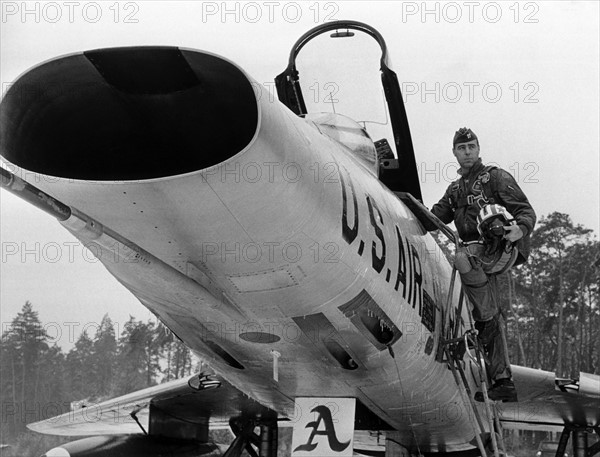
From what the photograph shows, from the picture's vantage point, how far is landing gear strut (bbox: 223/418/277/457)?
8.19 m

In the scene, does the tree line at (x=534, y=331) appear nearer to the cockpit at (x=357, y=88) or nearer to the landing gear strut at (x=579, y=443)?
the landing gear strut at (x=579, y=443)

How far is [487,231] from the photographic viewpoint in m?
5.11

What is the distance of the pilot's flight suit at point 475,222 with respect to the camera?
5363 mm

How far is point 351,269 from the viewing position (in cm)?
380

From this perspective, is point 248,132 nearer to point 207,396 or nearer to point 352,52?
point 352,52

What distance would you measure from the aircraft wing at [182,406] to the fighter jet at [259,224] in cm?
265

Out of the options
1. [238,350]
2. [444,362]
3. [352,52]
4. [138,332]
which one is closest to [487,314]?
[444,362]

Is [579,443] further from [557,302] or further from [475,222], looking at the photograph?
[557,302]

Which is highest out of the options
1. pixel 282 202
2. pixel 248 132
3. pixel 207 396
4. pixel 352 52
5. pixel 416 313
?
pixel 352 52

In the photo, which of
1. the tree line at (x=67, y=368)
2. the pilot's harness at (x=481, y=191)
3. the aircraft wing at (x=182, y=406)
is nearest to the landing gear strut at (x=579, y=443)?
the aircraft wing at (x=182, y=406)

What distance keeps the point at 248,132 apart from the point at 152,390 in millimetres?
6771

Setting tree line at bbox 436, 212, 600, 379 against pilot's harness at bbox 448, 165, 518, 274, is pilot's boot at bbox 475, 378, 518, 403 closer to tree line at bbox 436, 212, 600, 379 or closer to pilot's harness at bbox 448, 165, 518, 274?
pilot's harness at bbox 448, 165, 518, 274

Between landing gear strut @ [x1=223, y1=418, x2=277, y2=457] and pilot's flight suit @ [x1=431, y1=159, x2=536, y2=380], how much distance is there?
11.0 ft

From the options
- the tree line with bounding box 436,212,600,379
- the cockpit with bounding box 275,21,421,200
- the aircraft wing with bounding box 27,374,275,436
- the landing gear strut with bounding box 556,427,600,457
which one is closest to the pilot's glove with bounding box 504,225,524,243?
the cockpit with bounding box 275,21,421,200
